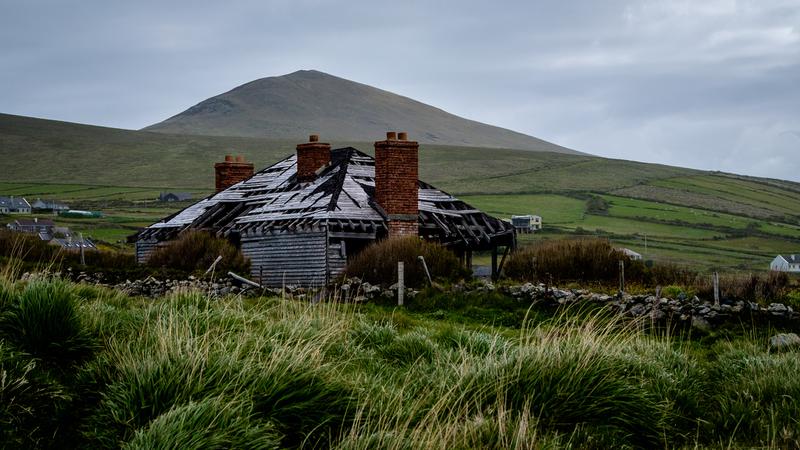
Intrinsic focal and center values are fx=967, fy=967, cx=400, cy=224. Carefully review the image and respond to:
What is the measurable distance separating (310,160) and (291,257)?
6.41 metres

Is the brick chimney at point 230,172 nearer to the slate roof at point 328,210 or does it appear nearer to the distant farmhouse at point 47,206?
the slate roof at point 328,210

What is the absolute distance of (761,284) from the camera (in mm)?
22328

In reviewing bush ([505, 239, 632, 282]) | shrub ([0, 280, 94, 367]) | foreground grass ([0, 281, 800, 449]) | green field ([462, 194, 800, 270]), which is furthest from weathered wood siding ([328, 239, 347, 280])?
green field ([462, 194, 800, 270])

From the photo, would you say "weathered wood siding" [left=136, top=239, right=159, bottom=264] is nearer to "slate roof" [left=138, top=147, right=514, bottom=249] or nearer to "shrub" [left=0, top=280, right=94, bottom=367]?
"slate roof" [left=138, top=147, right=514, bottom=249]

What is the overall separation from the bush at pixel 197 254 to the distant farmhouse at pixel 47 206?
85.5m

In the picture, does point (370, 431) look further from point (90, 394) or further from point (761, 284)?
point (761, 284)

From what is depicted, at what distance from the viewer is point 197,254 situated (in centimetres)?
Result: 2747

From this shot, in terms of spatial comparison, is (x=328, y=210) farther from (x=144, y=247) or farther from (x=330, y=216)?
(x=144, y=247)

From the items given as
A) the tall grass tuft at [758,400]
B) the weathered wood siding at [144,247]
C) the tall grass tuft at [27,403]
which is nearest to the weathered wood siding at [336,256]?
the weathered wood siding at [144,247]

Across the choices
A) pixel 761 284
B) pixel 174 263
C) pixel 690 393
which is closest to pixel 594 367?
pixel 690 393

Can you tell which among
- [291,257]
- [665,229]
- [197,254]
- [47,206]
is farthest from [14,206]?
[291,257]

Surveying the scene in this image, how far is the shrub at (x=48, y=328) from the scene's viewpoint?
8492 millimetres

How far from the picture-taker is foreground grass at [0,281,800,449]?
683 centimetres

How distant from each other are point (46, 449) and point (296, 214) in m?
21.9
